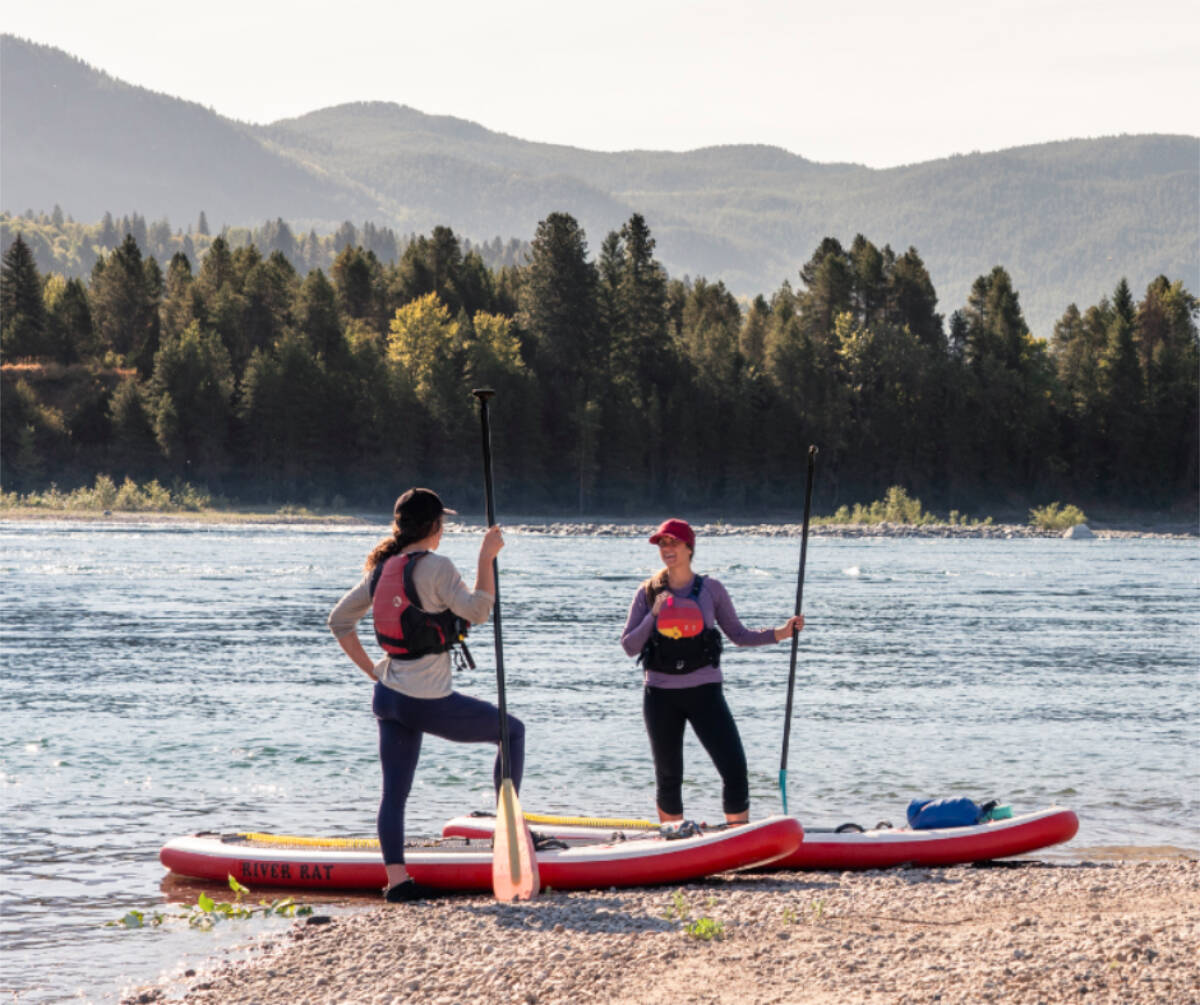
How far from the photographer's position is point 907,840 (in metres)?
9.20

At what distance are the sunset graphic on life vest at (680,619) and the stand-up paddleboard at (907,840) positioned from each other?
1.48m

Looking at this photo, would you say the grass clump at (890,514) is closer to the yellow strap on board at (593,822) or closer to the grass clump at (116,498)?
the grass clump at (116,498)

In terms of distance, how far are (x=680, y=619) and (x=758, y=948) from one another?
7.00 ft

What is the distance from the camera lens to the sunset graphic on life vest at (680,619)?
8289mm

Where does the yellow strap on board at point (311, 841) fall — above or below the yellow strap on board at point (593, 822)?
below

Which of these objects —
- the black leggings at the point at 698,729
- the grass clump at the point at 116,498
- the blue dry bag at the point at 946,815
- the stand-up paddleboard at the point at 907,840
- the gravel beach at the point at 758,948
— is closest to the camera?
the gravel beach at the point at 758,948

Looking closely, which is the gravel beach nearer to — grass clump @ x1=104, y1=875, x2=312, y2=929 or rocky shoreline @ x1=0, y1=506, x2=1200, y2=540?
grass clump @ x1=104, y1=875, x2=312, y2=929

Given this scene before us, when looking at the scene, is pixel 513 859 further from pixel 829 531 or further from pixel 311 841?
pixel 829 531

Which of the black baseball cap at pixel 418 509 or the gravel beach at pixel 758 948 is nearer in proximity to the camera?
the gravel beach at pixel 758 948

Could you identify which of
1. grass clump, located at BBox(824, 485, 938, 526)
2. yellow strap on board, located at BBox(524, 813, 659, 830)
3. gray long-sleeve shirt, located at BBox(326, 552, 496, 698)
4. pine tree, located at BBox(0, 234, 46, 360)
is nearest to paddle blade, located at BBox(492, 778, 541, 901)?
gray long-sleeve shirt, located at BBox(326, 552, 496, 698)

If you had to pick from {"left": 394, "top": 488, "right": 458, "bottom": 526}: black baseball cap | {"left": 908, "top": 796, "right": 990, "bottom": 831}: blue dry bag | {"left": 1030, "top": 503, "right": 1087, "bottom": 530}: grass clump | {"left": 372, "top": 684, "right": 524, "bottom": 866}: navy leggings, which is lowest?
{"left": 908, "top": 796, "right": 990, "bottom": 831}: blue dry bag

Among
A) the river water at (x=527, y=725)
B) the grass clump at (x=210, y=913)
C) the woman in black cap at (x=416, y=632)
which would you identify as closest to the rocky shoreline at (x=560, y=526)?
the river water at (x=527, y=725)

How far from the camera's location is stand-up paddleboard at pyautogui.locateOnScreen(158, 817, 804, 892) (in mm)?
8289

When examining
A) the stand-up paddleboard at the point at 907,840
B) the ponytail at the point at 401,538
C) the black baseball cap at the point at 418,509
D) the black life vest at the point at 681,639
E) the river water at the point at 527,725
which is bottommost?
the river water at the point at 527,725
